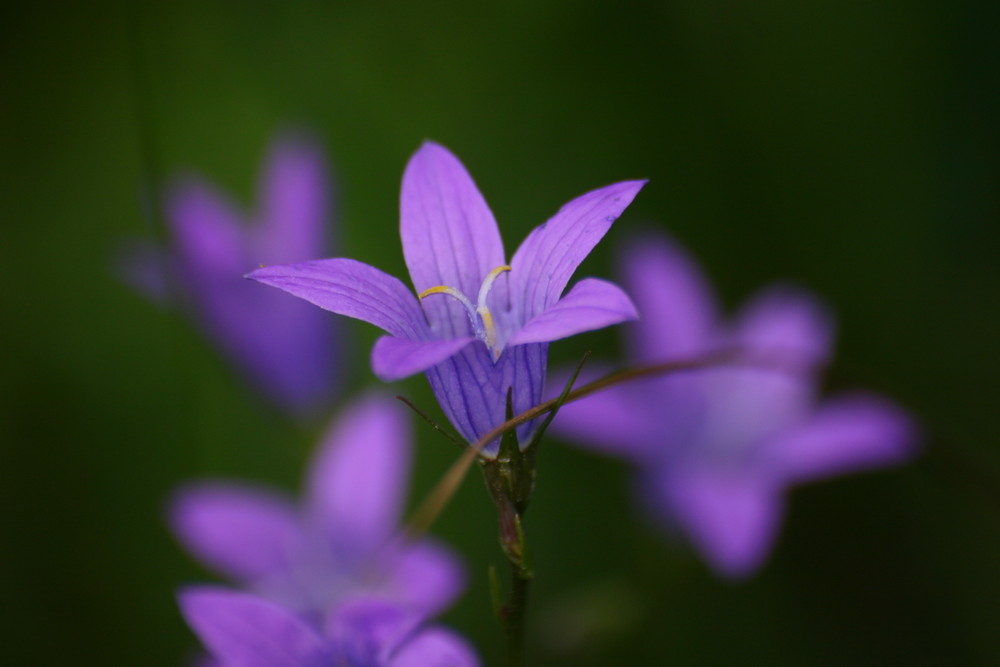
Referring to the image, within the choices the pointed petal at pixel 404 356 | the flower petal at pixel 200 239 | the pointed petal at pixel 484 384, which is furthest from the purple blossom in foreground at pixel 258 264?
the pointed petal at pixel 404 356

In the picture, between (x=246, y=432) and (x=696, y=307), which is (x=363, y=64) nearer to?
(x=246, y=432)

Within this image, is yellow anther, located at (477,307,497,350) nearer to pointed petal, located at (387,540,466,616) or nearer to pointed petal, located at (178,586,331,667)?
pointed petal, located at (178,586,331,667)

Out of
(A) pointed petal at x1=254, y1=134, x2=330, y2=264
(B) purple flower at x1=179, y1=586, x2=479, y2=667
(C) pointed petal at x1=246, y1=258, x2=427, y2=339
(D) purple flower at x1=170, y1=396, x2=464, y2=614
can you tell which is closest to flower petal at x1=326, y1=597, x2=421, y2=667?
(B) purple flower at x1=179, y1=586, x2=479, y2=667

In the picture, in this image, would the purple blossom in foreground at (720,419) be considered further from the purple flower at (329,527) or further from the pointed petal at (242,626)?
the pointed petal at (242,626)

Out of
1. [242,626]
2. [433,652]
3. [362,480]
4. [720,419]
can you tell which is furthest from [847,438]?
[242,626]

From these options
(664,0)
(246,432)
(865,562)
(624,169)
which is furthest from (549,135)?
(865,562)
